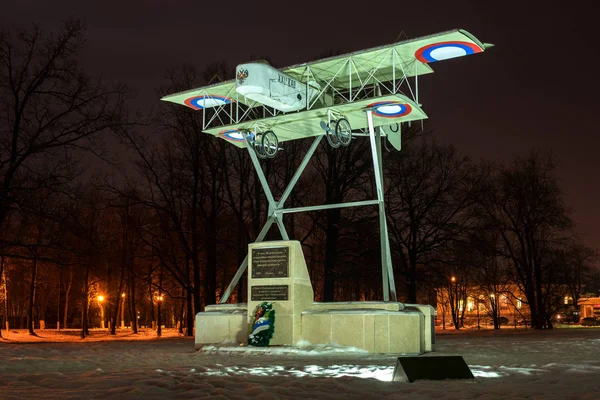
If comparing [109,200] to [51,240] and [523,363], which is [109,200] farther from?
[523,363]

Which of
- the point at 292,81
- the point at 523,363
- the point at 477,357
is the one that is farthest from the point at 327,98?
the point at 523,363

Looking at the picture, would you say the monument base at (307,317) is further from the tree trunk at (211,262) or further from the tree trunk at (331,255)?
the tree trunk at (211,262)

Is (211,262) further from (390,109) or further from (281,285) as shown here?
(390,109)

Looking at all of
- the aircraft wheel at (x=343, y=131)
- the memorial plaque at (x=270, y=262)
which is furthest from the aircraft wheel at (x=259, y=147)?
the memorial plaque at (x=270, y=262)

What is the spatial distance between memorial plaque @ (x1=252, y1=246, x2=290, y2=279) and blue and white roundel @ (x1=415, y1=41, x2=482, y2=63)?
656 cm

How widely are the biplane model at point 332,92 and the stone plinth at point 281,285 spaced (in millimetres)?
3683

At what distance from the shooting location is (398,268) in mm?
32812

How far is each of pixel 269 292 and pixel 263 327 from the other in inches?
38.6

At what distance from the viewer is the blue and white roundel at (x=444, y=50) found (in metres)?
16.6

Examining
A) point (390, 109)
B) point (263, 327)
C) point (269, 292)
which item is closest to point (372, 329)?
point (263, 327)

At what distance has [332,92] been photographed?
70.0 feet

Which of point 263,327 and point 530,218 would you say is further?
point 530,218

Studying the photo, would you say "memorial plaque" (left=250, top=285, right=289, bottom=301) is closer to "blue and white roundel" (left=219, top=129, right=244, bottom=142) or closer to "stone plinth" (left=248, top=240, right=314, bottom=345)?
"stone plinth" (left=248, top=240, right=314, bottom=345)

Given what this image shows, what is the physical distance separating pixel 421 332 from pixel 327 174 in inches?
688
